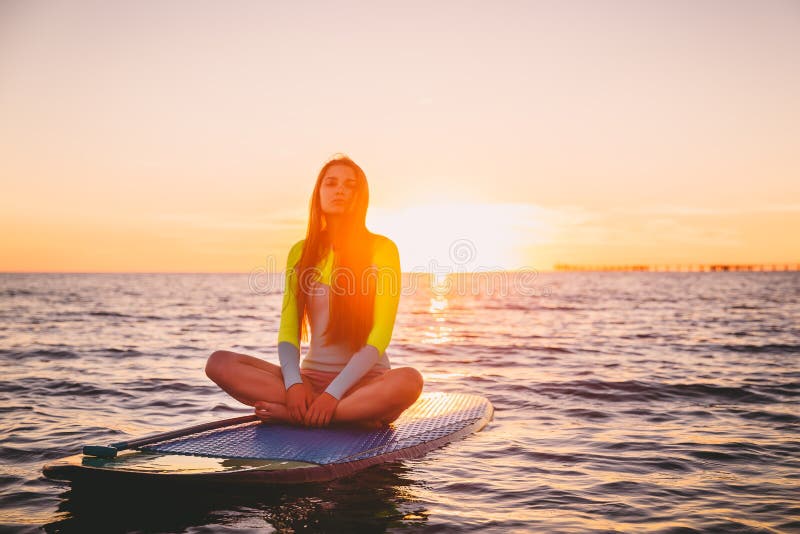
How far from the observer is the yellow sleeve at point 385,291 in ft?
18.4

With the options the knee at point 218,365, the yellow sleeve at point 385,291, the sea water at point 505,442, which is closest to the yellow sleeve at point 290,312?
the knee at point 218,365

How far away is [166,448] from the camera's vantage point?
5086 mm

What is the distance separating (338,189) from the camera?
19.0 feet

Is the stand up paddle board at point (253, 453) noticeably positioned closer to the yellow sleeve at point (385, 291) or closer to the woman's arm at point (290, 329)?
the woman's arm at point (290, 329)

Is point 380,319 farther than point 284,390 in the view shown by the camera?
No

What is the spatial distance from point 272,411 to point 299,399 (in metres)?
0.36

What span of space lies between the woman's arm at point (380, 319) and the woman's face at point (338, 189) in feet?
1.61

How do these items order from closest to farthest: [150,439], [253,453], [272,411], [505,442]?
[253,453] < [150,439] < [272,411] < [505,442]

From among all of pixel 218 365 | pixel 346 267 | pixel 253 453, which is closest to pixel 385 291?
pixel 346 267

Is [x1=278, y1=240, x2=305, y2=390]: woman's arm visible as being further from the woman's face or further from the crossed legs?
the woman's face

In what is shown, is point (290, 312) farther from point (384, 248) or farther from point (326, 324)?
point (384, 248)

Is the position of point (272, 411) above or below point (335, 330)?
below

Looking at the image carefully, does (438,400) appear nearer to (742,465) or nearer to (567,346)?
(742,465)

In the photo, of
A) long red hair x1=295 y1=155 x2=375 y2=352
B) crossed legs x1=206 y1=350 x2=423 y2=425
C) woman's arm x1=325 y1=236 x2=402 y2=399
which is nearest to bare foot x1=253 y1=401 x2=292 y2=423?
crossed legs x1=206 y1=350 x2=423 y2=425
